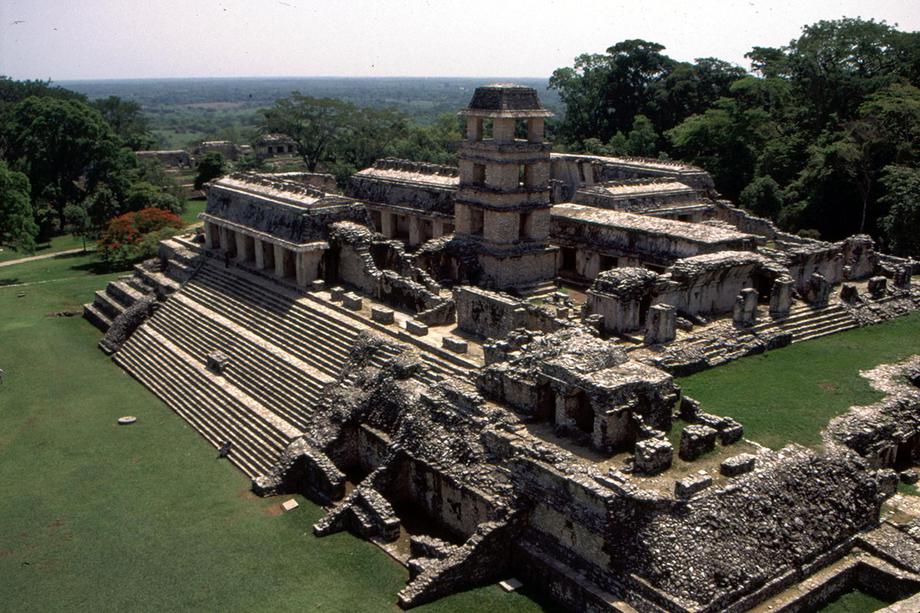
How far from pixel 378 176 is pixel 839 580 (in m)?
24.8

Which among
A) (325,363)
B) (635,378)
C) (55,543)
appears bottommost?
(55,543)

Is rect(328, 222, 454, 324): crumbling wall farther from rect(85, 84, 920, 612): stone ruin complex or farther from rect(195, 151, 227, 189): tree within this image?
rect(195, 151, 227, 189): tree

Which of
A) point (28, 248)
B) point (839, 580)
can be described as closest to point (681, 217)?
point (839, 580)

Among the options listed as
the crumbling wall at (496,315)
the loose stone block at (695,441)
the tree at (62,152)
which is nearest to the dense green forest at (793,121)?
the crumbling wall at (496,315)

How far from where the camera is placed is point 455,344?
19.4 m

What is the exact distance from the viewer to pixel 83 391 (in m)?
23.6

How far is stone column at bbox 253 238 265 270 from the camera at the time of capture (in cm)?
2741

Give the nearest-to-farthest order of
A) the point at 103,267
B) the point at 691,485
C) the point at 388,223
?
1. the point at 691,485
2. the point at 388,223
3. the point at 103,267

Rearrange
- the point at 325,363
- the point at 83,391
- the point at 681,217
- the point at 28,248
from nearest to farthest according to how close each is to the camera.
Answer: the point at 325,363
the point at 83,391
the point at 681,217
the point at 28,248

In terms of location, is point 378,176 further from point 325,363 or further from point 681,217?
point 325,363

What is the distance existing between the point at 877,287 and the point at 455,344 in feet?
47.3

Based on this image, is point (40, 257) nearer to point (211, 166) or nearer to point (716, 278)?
point (211, 166)

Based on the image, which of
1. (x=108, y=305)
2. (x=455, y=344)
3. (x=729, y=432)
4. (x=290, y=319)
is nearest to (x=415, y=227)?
(x=290, y=319)

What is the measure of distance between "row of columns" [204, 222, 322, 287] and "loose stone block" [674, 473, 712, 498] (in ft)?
48.6
